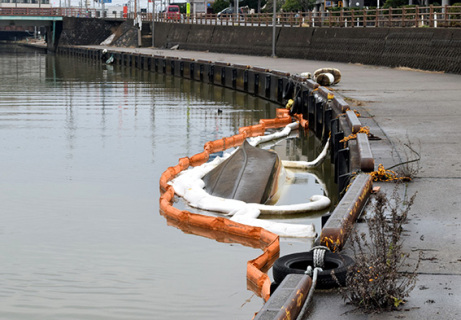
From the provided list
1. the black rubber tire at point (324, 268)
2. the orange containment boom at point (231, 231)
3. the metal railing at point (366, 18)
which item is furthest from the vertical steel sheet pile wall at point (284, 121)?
the metal railing at point (366, 18)

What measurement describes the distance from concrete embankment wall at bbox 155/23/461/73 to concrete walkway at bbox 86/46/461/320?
7090mm

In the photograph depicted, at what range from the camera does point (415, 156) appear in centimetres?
1270

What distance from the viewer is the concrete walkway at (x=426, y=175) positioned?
21.7 ft

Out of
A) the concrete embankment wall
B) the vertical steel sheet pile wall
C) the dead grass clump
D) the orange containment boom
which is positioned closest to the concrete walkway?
the dead grass clump

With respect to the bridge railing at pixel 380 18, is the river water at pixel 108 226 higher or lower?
lower

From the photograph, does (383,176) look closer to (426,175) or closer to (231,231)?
(426,175)

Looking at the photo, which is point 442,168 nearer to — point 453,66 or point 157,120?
point 157,120

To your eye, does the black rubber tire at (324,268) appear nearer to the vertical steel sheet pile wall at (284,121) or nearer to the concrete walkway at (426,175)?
the concrete walkway at (426,175)

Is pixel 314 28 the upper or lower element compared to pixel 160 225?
upper

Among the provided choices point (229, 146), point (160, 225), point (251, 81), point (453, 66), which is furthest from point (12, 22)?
point (160, 225)

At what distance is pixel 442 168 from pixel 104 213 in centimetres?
557

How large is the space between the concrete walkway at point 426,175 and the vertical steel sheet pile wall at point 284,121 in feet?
1.74

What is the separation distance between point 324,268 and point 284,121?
18995 millimetres

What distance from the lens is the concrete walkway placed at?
6621mm
